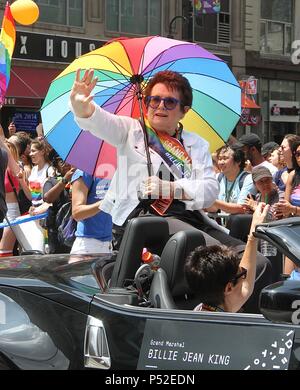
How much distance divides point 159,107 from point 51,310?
1.51 m

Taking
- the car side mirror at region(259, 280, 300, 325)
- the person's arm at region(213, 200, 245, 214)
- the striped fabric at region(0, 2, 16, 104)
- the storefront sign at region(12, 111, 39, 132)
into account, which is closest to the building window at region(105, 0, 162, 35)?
the storefront sign at region(12, 111, 39, 132)

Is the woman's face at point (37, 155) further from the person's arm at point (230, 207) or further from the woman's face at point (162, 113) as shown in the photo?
the woman's face at point (162, 113)

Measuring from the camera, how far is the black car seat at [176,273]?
2.87m

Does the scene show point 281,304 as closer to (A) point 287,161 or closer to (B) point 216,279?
(B) point 216,279

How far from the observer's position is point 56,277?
3100 millimetres

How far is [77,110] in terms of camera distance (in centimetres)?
368

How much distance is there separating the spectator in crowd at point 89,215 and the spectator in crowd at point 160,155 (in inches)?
36.9

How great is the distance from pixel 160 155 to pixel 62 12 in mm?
17387

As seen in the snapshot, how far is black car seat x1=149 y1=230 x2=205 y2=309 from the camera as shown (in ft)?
9.43

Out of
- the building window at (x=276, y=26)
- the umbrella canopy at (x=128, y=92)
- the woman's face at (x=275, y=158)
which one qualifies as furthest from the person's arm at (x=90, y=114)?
the building window at (x=276, y=26)

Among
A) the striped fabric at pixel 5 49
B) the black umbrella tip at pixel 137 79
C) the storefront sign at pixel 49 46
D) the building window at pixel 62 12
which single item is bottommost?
the black umbrella tip at pixel 137 79

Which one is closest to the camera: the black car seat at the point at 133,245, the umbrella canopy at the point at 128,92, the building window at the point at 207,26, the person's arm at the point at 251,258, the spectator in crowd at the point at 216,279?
the spectator in crowd at the point at 216,279

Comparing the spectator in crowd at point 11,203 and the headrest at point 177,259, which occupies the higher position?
the headrest at point 177,259

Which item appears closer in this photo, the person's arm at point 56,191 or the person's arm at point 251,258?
the person's arm at point 251,258
